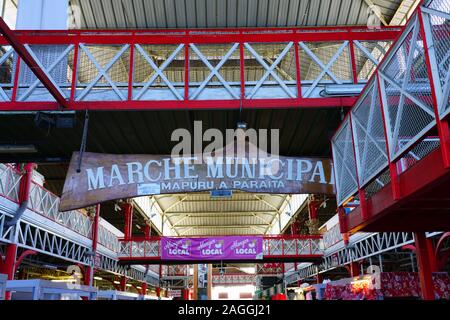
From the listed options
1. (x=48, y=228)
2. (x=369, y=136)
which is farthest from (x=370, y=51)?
(x=48, y=228)

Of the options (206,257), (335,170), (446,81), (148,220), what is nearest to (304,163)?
(335,170)

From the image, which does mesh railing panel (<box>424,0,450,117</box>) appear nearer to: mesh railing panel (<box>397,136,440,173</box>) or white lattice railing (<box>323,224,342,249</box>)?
mesh railing panel (<box>397,136,440,173</box>)

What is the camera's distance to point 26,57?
6.54 m

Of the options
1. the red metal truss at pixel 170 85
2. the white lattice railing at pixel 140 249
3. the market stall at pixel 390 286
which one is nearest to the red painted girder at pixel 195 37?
the red metal truss at pixel 170 85

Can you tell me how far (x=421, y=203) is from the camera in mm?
5188

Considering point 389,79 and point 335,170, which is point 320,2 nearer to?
point 335,170

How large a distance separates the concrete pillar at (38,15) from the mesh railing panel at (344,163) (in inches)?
317

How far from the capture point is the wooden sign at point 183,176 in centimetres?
845

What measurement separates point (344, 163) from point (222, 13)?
15.7 metres

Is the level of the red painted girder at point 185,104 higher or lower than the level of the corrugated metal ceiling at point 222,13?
lower

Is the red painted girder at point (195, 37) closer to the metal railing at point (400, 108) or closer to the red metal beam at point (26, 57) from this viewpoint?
the red metal beam at point (26, 57)

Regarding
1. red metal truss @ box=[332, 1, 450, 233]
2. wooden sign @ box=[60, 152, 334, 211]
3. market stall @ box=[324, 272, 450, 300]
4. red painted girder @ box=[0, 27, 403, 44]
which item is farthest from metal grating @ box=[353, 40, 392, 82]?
market stall @ box=[324, 272, 450, 300]

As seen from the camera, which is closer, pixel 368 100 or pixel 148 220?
pixel 368 100
